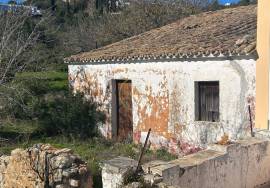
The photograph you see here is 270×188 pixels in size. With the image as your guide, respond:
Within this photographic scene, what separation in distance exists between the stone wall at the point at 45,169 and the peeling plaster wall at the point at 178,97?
5055 mm

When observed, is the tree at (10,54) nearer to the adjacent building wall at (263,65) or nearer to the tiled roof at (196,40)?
the tiled roof at (196,40)

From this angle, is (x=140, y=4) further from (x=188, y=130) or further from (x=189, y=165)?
(x=189, y=165)

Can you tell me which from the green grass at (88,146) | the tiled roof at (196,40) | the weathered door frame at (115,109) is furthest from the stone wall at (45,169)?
the weathered door frame at (115,109)

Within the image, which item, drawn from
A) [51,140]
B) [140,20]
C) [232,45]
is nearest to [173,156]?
[232,45]

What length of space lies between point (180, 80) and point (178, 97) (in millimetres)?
487

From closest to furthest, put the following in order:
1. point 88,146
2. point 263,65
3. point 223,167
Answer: point 223,167
point 263,65
point 88,146

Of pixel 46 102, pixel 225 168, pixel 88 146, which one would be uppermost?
pixel 46 102

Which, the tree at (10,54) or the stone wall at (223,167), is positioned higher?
the tree at (10,54)

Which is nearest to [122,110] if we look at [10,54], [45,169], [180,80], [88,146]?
[88,146]

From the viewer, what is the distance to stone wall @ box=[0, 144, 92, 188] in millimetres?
7645

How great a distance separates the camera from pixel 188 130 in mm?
12914

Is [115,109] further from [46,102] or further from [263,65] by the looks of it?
[263,65]

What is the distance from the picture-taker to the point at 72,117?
16297mm

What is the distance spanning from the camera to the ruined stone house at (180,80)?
38.2 feet
